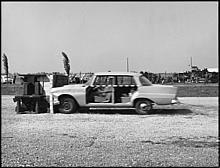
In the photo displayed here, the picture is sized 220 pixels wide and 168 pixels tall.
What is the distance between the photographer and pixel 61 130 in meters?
7.97

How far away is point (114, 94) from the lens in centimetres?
1184

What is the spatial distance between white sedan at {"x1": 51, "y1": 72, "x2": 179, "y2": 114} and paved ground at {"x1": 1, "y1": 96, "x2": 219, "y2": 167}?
104 cm

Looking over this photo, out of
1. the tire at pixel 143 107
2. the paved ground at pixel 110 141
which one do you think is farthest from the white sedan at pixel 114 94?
the paved ground at pixel 110 141

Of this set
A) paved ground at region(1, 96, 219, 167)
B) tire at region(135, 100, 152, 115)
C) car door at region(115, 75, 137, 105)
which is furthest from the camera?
car door at region(115, 75, 137, 105)

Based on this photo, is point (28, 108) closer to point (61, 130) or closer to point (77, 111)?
point (77, 111)

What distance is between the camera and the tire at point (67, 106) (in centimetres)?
1166

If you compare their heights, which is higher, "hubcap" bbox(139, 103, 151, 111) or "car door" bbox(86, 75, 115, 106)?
"car door" bbox(86, 75, 115, 106)

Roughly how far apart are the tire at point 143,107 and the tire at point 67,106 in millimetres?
2071

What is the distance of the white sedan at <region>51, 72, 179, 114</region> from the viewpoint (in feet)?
37.8

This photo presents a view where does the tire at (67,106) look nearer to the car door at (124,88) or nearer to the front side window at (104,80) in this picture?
the front side window at (104,80)

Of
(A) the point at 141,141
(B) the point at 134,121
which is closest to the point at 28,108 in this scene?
(B) the point at 134,121

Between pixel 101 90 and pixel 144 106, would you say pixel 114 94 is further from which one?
pixel 144 106

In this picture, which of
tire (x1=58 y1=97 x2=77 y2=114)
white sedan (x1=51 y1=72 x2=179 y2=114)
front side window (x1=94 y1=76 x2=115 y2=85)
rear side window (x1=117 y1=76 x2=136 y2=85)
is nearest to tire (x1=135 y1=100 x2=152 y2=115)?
white sedan (x1=51 y1=72 x2=179 y2=114)

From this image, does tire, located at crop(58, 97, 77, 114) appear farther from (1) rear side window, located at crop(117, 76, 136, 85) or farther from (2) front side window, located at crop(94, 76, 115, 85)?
(1) rear side window, located at crop(117, 76, 136, 85)
